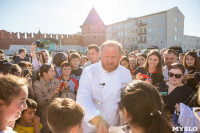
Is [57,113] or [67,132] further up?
[57,113]

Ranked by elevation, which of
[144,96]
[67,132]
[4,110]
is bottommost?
[67,132]

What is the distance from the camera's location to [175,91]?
285cm

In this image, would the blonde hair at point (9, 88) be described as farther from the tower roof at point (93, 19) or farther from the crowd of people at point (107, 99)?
the tower roof at point (93, 19)

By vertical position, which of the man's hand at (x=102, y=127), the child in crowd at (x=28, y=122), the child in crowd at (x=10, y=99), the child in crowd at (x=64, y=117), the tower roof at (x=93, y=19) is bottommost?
the child in crowd at (x=28, y=122)

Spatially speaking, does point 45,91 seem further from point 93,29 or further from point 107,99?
point 93,29

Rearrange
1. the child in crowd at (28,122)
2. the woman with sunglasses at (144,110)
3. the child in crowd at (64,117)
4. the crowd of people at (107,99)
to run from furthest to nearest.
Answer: the child in crowd at (28,122)
the child in crowd at (64,117)
the crowd of people at (107,99)
the woman with sunglasses at (144,110)

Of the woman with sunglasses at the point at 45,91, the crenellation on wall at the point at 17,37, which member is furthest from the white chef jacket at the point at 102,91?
the crenellation on wall at the point at 17,37

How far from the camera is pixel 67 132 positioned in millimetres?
1721

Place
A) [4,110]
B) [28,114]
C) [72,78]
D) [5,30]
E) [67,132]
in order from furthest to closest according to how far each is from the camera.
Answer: [5,30]
[72,78]
[28,114]
[67,132]
[4,110]

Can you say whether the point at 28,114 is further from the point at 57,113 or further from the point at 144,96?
the point at 144,96

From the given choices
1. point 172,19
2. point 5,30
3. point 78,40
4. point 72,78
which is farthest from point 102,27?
point 72,78

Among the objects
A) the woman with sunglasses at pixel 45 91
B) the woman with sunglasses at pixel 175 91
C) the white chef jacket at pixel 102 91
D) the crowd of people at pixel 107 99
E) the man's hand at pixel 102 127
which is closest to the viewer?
the crowd of people at pixel 107 99

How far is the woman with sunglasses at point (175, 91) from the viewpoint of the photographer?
2747mm

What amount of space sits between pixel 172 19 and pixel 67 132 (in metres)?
50.2
